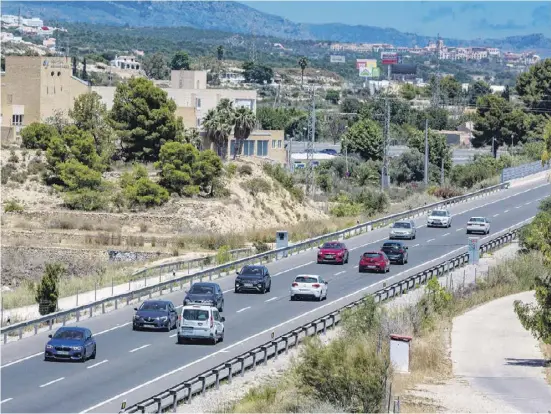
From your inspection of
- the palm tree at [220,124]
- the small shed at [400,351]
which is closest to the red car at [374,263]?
the small shed at [400,351]

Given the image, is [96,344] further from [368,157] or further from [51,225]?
→ [368,157]

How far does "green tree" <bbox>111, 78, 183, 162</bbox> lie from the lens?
88.7 metres

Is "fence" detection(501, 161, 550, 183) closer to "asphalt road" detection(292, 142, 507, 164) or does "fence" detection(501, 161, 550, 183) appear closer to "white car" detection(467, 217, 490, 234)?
"white car" detection(467, 217, 490, 234)

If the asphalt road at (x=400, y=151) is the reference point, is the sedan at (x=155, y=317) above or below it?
above

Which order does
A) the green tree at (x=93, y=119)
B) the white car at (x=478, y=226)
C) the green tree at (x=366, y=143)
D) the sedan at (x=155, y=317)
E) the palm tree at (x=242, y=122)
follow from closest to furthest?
the sedan at (x=155, y=317) → the white car at (x=478, y=226) → the green tree at (x=93, y=119) → the palm tree at (x=242, y=122) → the green tree at (x=366, y=143)

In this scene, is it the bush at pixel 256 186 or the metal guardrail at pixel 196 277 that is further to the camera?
the bush at pixel 256 186

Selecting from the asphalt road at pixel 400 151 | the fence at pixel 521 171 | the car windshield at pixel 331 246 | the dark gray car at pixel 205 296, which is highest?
the fence at pixel 521 171

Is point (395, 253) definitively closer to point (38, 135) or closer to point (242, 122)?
point (38, 135)

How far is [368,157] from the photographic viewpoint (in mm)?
138750

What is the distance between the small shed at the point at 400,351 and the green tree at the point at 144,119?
52980 mm

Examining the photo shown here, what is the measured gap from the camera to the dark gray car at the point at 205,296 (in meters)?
44.8

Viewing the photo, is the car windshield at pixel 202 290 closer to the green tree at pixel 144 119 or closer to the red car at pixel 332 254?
the red car at pixel 332 254

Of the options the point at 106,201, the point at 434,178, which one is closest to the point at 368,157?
the point at 434,178

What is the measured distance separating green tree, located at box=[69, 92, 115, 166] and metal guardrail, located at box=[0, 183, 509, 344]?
880 inches
